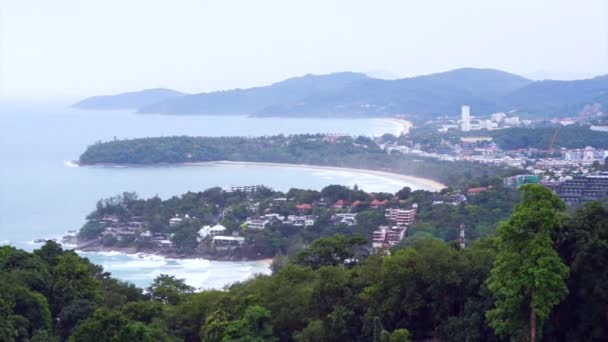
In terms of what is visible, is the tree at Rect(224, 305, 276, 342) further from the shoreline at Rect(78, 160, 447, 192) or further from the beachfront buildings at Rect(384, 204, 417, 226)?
the shoreline at Rect(78, 160, 447, 192)

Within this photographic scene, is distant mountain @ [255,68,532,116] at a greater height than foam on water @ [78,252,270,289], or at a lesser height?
greater

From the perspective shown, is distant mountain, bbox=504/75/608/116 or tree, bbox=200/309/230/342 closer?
tree, bbox=200/309/230/342

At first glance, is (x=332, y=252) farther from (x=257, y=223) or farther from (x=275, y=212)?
(x=275, y=212)

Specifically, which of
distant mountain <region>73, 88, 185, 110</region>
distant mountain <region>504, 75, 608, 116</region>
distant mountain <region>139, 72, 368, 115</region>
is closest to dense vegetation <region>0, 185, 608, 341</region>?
distant mountain <region>504, 75, 608, 116</region>

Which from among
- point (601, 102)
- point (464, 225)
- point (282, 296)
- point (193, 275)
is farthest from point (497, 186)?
point (601, 102)

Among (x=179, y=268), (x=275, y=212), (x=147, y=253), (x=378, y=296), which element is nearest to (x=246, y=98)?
(x=275, y=212)

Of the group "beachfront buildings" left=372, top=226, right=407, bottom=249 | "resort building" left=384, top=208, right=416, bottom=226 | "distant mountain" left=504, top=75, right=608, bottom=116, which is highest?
"distant mountain" left=504, top=75, right=608, bottom=116

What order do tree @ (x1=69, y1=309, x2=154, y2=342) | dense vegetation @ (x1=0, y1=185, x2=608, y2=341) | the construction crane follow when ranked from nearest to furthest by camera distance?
dense vegetation @ (x1=0, y1=185, x2=608, y2=341) → tree @ (x1=69, y1=309, x2=154, y2=342) → the construction crane

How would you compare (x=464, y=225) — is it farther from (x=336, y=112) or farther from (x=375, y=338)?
(x=336, y=112)
